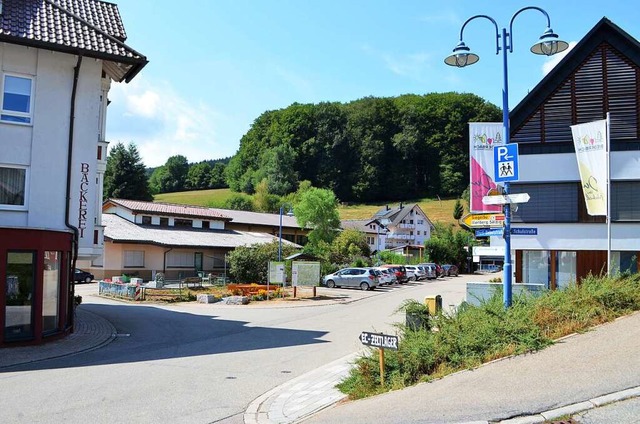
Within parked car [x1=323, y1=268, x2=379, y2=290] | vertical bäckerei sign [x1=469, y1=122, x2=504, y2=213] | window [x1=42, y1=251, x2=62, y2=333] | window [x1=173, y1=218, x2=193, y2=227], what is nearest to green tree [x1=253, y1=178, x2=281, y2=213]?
window [x1=173, y1=218, x2=193, y2=227]

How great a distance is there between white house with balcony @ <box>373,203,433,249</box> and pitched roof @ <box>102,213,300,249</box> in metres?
41.2

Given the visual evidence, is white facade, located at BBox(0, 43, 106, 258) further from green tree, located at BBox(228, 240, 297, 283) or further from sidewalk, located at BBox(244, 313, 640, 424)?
green tree, located at BBox(228, 240, 297, 283)

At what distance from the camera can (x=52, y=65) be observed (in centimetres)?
1747

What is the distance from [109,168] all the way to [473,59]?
2840 inches

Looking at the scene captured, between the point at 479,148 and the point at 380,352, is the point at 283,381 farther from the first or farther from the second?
the point at 479,148

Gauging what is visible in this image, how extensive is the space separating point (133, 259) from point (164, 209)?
8312mm

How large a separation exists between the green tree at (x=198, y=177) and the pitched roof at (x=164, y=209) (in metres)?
84.9

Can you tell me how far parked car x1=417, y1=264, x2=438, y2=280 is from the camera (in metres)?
58.5

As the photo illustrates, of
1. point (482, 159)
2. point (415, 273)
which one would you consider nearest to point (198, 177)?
point (415, 273)

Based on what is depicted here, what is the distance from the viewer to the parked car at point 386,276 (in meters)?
45.2

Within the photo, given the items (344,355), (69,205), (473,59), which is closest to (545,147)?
(473,59)

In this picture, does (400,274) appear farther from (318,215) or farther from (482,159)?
(482,159)

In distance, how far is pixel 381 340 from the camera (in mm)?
9453

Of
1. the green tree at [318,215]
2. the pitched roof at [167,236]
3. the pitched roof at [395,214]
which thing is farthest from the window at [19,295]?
the pitched roof at [395,214]
